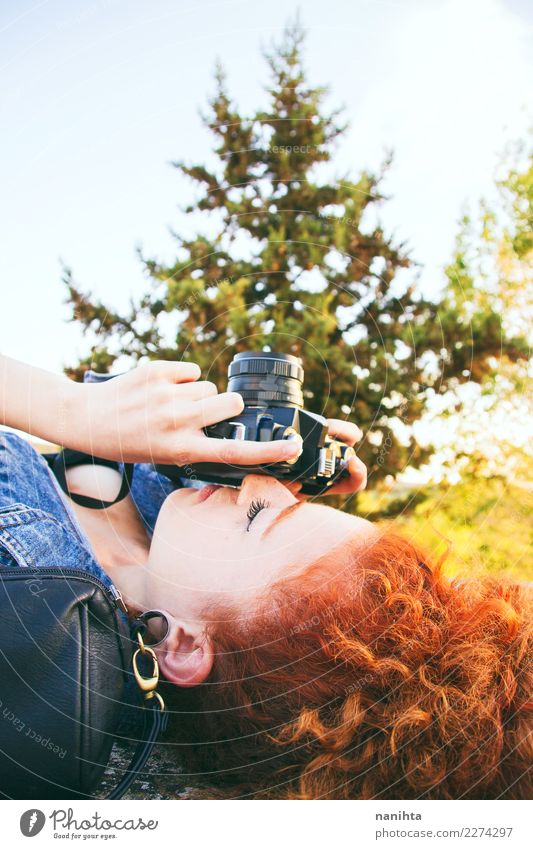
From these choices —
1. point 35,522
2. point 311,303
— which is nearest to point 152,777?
point 35,522

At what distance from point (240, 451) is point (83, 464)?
55 cm

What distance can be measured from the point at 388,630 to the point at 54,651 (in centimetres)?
50

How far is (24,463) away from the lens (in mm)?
1424

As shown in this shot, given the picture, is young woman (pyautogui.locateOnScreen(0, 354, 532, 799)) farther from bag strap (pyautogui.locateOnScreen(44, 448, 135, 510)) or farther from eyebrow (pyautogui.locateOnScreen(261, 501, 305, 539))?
bag strap (pyautogui.locateOnScreen(44, 448, 135, 510))

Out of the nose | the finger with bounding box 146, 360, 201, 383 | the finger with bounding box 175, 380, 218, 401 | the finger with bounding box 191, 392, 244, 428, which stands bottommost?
the nose

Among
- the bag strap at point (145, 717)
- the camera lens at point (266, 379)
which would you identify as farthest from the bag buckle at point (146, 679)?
the camera lens at point (266, 379)

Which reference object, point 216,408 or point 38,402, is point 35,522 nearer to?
point 38,402

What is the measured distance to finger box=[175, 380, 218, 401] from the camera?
1.29 meters

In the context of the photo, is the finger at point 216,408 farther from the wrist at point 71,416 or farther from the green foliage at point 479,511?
the green foliage at point 479,511

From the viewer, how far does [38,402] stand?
133 cm

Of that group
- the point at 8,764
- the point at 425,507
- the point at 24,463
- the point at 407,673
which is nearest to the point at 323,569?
the point at 407,673

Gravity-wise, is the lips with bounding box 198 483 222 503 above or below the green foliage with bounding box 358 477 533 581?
above

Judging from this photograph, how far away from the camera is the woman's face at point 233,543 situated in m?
1.16

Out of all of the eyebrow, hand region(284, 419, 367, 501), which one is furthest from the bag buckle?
hand region(284, 419, 367, 501)
